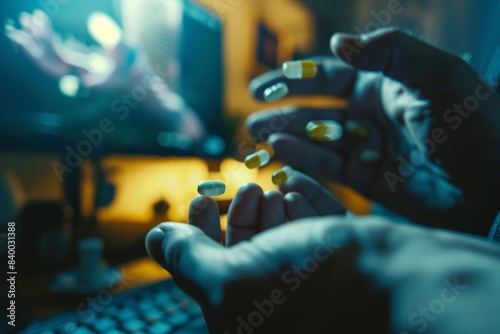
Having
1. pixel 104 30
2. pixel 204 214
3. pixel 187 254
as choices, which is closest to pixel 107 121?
pixel 104 30

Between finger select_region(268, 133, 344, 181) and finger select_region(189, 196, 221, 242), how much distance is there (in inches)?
12.0

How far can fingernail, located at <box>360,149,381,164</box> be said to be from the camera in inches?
31.2

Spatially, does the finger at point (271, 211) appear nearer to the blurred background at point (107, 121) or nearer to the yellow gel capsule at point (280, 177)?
the yellow gel capsule at point (280, 177)

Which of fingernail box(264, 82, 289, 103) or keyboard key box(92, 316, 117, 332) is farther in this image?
fingernail box(264, 82, 289, 103)

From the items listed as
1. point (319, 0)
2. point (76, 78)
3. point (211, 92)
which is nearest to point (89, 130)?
point (76, 78)

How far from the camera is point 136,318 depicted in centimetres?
53

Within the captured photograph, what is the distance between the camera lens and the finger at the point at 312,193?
615 mm

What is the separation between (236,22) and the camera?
1570mm

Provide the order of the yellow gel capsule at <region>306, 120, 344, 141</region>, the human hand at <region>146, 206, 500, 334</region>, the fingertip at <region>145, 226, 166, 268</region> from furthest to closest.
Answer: the yellow gel capsule at <region>306, 120, 344, 141</region> < the fingertip at <region>145, 226, 166, 268</region> < the human hand at <region>146, 206, 500, 334</region>

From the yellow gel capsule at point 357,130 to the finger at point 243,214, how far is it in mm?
361

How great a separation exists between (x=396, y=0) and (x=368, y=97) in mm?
1534

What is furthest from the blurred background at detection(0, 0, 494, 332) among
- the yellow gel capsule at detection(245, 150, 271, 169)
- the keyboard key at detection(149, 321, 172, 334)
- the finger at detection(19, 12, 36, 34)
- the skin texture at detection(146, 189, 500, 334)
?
the skin texture at detection(146, 189, 500, 334)

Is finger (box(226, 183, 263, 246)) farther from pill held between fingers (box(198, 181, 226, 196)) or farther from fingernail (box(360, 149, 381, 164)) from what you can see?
fingernail (box(360, 149, 381, 164))

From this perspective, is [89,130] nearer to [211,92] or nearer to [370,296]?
[211,92]
